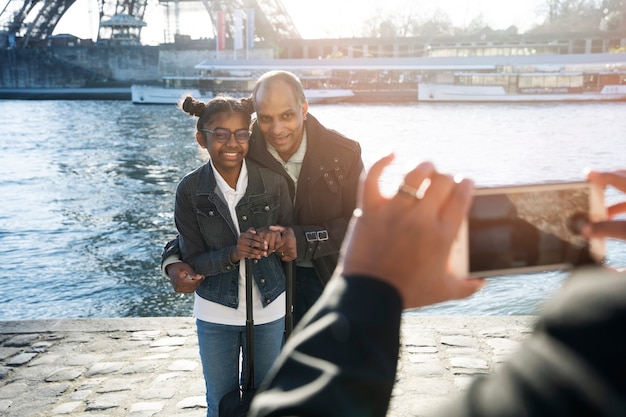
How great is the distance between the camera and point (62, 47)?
52.3 meters

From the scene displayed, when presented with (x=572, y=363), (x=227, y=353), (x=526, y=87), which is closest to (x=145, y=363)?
(x=227, y=353)

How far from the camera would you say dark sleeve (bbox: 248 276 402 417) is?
1.99 feet

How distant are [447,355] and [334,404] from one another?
3.39 metres

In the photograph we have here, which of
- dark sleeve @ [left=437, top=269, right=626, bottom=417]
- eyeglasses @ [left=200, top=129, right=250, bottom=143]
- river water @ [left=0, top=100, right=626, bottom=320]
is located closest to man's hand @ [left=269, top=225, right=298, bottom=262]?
eyeglasses @ [left=200, top=129, right=250, bottom=143]

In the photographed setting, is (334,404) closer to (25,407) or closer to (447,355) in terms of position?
(25,407)

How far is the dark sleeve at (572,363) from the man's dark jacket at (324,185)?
188 centimetres

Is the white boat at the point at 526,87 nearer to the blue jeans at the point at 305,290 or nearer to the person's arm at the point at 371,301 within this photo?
the blue jeans at the point at 305,290

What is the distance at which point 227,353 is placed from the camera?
2.38 m

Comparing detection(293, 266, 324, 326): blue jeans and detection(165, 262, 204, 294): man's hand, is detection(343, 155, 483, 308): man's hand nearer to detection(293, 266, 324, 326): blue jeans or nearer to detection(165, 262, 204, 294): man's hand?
detection(165, 262, 204, 294): man's hand

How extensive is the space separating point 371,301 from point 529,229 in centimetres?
23

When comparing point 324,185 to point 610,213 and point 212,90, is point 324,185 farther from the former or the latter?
point 212,90

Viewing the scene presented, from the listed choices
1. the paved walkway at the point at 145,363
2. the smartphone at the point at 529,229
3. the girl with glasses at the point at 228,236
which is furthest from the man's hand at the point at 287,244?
the smartphone at the point at 529,229

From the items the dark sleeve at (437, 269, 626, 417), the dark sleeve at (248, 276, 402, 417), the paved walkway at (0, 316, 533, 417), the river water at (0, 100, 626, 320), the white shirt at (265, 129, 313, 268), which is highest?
the dark sleeve at (437, 269, 626, 417)

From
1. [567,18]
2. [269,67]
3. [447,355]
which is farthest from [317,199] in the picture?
[567,18]
